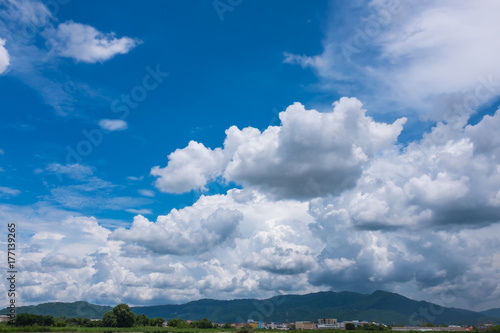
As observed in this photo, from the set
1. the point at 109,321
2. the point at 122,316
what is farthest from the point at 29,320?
the point at 122,316

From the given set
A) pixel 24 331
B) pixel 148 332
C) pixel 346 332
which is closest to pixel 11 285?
pixel 24 331

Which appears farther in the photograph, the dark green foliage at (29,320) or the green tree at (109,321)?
the green tree at (109,321)

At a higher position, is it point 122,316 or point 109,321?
point 122,316

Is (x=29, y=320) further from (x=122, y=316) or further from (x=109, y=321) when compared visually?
(x=122, y=316)

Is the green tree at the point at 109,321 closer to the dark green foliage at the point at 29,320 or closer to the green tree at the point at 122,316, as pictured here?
the green tree at the point at 122,316

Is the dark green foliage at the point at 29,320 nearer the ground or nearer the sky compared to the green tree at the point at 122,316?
nearer the sky

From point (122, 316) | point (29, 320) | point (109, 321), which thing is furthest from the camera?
point (122, 316)

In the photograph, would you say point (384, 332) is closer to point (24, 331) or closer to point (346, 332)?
point (346, 332)

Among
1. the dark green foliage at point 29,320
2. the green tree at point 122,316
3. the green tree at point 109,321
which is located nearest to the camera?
the dark green foliage at point 29,320

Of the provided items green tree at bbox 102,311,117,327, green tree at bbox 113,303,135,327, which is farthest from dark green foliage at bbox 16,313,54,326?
green tree at bbox 113,303,135,327

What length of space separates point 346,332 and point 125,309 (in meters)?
107

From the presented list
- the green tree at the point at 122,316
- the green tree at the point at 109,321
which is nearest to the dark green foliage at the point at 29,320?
the green tree at the point at 109,321

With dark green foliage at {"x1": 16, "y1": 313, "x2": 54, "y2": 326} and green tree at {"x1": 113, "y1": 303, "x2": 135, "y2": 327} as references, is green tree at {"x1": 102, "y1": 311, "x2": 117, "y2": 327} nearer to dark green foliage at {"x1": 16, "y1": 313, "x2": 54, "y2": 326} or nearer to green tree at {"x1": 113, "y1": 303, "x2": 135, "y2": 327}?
green tree at {"x1": 113, "y1": 303, "x2": 135, "y2": 327}

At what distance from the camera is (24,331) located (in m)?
122
